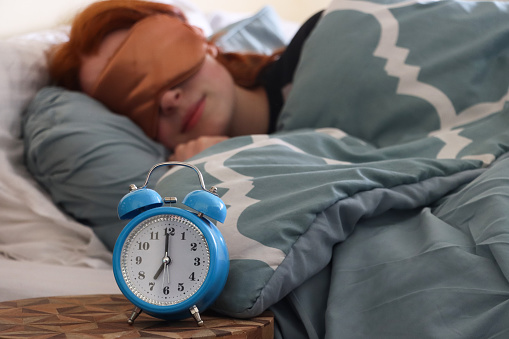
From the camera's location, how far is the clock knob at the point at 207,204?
594mm

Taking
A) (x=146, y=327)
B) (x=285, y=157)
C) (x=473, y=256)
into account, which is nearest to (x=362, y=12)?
(x=285, y=157)

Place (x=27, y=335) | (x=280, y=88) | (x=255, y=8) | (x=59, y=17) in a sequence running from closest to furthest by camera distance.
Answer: (x=27, y=335) → (x=280, y=88) → (x=59, y=17) → (x=255, y=8)

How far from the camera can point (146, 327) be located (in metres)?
0.57

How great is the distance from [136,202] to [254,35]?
115cm

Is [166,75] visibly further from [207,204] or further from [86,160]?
[207,204]

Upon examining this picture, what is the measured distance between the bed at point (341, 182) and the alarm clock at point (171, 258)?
0.04 m

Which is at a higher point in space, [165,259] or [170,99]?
[165,259]

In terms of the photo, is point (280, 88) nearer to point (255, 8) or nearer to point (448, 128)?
point (448, 128)

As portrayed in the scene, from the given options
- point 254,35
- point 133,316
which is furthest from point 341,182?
point 254,35

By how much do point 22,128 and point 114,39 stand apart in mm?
296

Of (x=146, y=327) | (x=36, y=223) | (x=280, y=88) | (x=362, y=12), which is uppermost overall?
(x=362, y=12)

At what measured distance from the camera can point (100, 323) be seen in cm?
58

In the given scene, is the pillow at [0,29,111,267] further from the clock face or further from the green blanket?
the clock face

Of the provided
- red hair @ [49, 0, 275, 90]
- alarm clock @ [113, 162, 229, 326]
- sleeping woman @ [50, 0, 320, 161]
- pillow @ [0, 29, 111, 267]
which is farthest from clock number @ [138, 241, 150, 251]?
red hair @ [49, 0, 275, 90]
